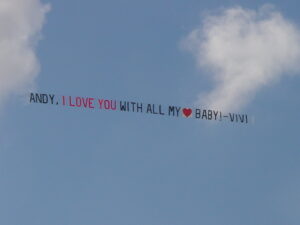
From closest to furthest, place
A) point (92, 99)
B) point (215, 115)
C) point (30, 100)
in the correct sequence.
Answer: point (30, 100) → point (92, 99) → point (215, 115)

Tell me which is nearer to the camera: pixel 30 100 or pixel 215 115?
pixel 30 100

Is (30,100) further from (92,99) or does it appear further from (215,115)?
(215,115)

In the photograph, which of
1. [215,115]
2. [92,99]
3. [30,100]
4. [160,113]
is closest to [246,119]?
A: [215,115]

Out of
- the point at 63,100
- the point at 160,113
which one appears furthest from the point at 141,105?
the point at 63,100

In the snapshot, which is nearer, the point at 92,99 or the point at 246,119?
the point at 92,99

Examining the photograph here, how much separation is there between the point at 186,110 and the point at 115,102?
9805 millimetres

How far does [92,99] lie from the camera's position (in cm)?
9256

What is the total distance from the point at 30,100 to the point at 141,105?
14709 millimetres

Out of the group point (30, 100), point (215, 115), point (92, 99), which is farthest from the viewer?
point (215, 115)

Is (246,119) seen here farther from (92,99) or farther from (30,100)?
(30,100)

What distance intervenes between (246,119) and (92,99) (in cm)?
2231

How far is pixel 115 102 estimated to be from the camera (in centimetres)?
9419

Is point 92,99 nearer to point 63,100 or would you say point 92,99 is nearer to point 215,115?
point 63,100

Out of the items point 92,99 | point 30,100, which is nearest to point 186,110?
point 92,99
